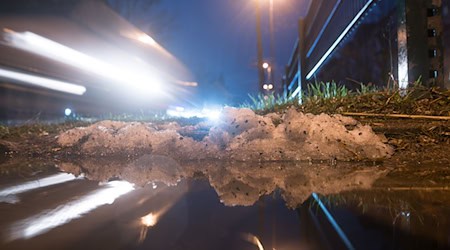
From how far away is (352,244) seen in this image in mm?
1648

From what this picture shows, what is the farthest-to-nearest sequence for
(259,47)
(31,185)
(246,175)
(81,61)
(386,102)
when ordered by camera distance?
(259,47), (81,61), (386,102), (246,175), (31,185)

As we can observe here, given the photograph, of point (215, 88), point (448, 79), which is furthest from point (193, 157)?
point (215, 88)

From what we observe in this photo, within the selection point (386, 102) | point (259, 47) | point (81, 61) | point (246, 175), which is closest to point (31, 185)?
point (246, 175)

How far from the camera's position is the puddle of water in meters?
1.73

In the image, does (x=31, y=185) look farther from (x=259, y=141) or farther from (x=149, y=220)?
(x=259, y=141)

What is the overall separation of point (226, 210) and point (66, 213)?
1020 millimetres

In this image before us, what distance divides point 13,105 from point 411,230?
48.9 feet

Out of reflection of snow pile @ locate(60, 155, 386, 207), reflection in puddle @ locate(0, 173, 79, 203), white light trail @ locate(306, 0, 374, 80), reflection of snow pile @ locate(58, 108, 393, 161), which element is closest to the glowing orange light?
reflection of snow pile @ locate(60, 155, 386, 207)

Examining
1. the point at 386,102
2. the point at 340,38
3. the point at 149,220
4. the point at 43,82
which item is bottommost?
the point at 149,220

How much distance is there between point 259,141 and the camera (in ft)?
13.7

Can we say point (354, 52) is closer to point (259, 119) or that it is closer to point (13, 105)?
point (259, 119)

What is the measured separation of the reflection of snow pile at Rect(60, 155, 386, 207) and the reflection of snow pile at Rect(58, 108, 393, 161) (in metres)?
0.22

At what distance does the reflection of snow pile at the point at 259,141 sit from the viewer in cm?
398

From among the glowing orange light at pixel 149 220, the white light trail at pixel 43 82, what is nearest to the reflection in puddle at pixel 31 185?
the glowing orange light at pixel 149 220
